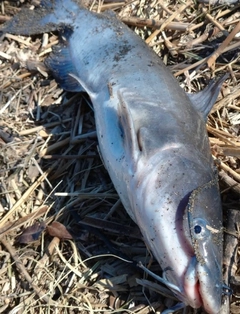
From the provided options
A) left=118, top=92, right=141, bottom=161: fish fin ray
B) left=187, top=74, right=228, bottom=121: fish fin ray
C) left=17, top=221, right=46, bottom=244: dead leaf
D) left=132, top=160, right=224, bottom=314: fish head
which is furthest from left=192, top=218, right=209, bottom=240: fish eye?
left=17, top=221, right=46, bottom=244: dead leaf

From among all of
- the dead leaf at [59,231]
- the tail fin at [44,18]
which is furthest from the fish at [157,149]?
the dead leaf at [59,231]

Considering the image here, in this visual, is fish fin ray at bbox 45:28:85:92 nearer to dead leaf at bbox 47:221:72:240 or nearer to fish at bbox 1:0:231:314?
fish at bbox 1:0:231:314

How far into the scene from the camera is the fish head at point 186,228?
2.50 metres

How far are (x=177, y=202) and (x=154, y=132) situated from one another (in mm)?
481

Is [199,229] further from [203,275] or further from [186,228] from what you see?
[203,275]

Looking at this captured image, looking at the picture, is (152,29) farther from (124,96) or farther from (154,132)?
(154,132)

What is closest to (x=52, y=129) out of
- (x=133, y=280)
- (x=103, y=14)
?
(x=103, y=14)

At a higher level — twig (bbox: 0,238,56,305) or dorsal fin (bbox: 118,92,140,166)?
dorsal fin (bbox: 118,92,140,166)

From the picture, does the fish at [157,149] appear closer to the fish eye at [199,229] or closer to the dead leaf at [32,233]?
the fish eye at [199,229]

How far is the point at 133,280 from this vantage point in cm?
301

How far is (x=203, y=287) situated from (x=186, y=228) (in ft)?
0.93

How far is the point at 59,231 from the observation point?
3.27 m

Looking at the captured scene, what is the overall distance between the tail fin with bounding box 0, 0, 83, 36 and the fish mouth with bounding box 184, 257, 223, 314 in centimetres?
242

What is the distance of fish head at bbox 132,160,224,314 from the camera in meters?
2.50
